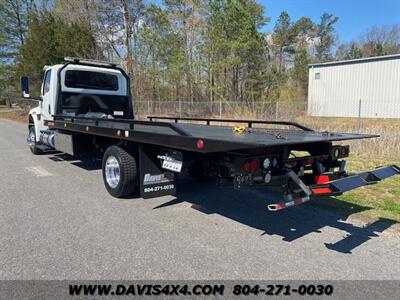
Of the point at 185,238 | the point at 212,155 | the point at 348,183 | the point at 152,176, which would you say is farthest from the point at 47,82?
the point at 348,183

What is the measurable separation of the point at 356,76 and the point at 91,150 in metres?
27.0

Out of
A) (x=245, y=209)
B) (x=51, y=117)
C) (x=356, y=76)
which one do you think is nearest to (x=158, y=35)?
(x=356, y=76)

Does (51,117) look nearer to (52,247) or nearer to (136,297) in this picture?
(52,247)

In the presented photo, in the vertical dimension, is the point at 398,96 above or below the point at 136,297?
above

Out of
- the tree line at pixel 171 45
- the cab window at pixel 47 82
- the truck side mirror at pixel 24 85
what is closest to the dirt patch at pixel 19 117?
the tree line at pixel 171 45

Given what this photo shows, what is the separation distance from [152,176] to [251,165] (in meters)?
1.86

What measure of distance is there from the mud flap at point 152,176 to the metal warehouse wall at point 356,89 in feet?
71.2

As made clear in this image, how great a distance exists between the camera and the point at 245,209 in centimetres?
552

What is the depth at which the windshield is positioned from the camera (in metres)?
9.41

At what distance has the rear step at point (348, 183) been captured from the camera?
403 cm

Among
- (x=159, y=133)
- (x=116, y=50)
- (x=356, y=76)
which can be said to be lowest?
(x=159, y=133)

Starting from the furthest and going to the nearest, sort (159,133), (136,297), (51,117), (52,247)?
1. (51,117)
2. (159,133)
3. (52,247)
4. (136,297)

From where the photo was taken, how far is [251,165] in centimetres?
411

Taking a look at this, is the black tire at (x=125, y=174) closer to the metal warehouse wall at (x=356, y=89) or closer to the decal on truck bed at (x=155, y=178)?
the decal on truck bed at (x=155, y=178)
